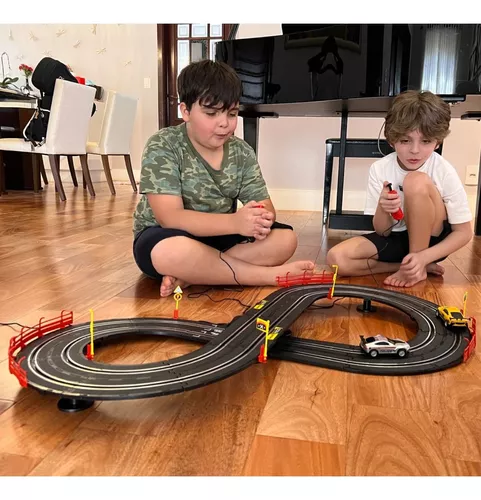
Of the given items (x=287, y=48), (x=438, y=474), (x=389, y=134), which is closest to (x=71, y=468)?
(x=438, y=474)

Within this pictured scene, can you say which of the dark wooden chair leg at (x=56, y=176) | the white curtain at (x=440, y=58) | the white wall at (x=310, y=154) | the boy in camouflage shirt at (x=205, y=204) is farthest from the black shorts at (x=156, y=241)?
the dark wooden chair leg at (x=56, y=176)

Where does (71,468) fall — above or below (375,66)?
below

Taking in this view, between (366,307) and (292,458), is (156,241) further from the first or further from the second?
(292,458)

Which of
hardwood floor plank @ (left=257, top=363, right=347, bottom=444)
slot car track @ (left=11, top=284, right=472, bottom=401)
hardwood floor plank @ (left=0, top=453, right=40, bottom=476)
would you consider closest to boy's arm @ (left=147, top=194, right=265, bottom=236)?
slot car track @ (left=11, top=284, right=472, bottom=401)

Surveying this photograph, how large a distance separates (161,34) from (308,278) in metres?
4.41

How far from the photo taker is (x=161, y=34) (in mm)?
4906

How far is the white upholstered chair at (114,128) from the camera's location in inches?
165

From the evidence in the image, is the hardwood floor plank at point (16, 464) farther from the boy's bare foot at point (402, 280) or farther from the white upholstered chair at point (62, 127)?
the white upholstered chair at point (62, 127)

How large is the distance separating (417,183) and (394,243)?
22cm

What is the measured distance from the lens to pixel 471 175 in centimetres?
290

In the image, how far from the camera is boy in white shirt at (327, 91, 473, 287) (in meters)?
1.30

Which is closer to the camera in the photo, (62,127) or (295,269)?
(295,269)

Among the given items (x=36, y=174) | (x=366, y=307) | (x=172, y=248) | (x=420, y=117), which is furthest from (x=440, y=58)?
(x=36, y=174)
